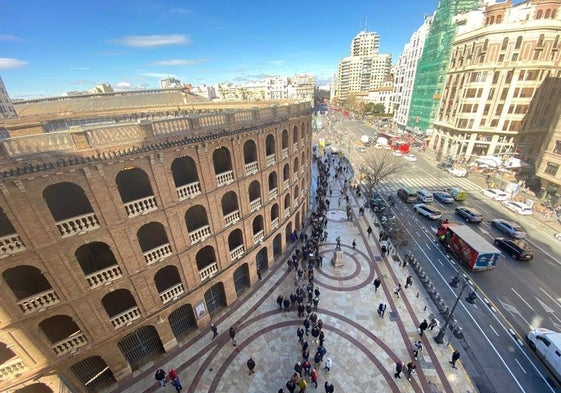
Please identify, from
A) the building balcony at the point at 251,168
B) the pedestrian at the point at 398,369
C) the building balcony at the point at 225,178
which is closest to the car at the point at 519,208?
the pedestrian at the point at 398,369

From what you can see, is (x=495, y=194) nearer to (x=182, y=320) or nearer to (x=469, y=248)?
(x=469, y=248)

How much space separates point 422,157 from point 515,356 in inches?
2262

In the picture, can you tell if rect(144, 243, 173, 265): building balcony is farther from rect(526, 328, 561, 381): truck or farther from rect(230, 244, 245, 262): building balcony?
rect(526, 328, 561, 381): truck

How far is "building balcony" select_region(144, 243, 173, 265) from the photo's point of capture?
15.1 meters

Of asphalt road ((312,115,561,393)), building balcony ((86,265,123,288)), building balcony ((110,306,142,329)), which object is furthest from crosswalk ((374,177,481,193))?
building balcony ((86,265,123,288))

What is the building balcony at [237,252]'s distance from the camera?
20578mm

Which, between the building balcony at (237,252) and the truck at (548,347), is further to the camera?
the building balcony at (237,252)

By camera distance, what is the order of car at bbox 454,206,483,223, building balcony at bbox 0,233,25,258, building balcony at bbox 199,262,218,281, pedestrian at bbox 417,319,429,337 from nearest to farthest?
1. building balcony at bbox 0,233,25,258
2. pedestrian at bbox 417,319,429,337
3. building balcony at bbox 199,262,218,281
4. car at bbox 454,206,483,223

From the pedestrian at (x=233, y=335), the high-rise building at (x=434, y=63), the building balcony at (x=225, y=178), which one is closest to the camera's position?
the building balcony at (x=225, y=178)

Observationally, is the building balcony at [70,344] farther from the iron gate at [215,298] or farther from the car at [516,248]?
the car at [516,248]

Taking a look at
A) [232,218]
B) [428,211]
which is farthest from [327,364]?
[428,211]

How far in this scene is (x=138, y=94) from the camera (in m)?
40.5

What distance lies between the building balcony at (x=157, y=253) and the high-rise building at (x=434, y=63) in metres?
77.0

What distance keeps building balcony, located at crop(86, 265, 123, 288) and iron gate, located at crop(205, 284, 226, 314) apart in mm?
7760
